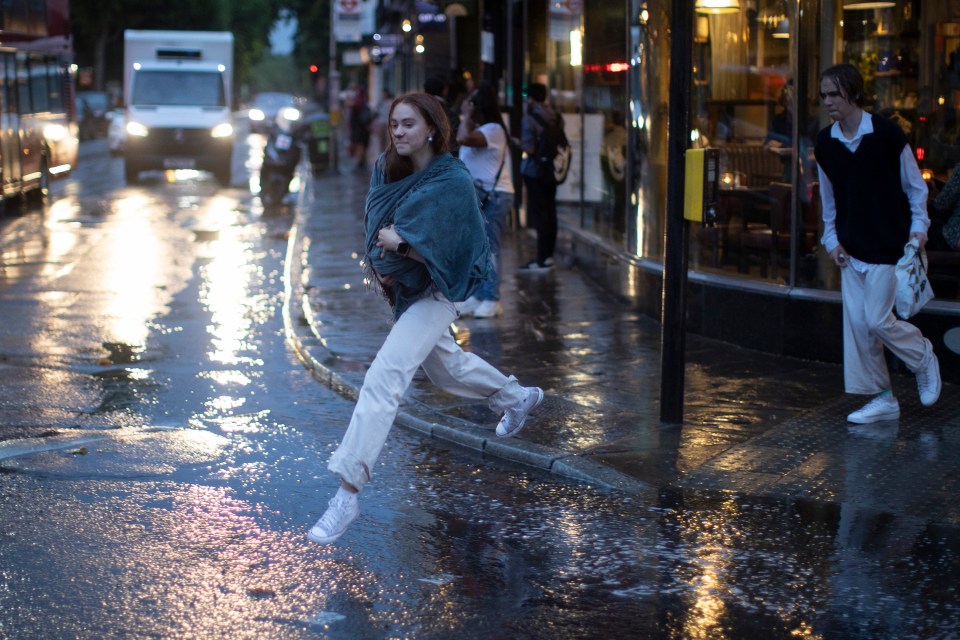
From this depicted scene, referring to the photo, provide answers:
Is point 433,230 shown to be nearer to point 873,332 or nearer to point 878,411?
point 873,332

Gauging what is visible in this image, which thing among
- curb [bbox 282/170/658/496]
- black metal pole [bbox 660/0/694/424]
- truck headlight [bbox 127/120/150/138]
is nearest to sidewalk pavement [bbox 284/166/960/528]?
curb [bbox 282/170/658/496]

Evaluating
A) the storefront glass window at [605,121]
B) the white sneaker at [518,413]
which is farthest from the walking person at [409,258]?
the storefront glass window at [605,121]

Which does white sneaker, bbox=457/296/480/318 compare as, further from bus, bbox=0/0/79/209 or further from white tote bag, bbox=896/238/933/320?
bus, bbox=0/0/79/209

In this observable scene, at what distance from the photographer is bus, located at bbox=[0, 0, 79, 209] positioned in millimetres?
20938

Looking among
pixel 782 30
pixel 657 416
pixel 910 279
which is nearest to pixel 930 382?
pixel 910 279

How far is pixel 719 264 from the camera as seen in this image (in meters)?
10.0

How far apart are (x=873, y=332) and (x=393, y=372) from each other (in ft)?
9.78

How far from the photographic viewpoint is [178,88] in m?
29.9

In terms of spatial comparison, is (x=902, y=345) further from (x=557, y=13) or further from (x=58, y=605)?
(x=557, y=13)

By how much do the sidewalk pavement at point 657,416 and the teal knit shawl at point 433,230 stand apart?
4.51 feet

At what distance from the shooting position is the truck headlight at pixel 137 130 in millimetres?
28484

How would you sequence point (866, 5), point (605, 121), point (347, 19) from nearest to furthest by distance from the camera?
point (866, 5)
point (605, 121)
point (347, 19)

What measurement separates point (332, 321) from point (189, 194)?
51.2 feet

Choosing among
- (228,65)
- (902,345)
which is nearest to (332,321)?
(902,345)
